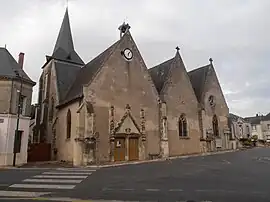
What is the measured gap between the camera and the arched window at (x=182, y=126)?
28469mm

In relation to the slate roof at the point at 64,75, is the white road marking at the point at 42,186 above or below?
below

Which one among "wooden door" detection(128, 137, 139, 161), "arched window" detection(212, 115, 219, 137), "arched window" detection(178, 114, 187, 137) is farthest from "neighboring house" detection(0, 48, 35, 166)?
"arched window" detection(212, 115, 219, 137)

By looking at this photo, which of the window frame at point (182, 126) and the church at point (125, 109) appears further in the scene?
the window frame at point (182, 126)

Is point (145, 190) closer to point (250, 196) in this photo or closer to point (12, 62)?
point (250, 196)

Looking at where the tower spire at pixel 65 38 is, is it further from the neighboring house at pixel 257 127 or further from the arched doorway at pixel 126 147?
the neighboring house at pixel 257 127

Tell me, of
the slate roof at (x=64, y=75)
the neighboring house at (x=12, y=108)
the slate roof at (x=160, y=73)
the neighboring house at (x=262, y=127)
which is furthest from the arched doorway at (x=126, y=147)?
the neighboring house at (x=262, y=127)

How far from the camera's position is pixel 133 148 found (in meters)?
24.2

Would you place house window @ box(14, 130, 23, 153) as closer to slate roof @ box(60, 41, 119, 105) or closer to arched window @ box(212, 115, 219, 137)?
slate roof @ box(60, 41, 119, 105)

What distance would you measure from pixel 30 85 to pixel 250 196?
20.0m

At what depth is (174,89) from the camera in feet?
95.2

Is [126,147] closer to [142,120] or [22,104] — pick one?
[142,120]

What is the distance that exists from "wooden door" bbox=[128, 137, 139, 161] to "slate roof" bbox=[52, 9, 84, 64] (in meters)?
14.3

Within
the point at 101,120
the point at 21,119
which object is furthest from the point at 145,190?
the point at 21,119

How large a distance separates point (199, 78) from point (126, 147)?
615 inches
